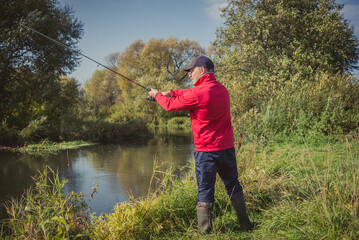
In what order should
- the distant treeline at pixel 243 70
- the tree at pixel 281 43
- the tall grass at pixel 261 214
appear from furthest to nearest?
1. the tree at pixel 281 43
2. the distant treeline at pixel 243 70
3. the tall grass at pixel 261 214

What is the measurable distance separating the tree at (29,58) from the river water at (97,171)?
127 inches

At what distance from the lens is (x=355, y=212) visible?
2.76m

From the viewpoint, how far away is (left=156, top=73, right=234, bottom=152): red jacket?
10.5 ft

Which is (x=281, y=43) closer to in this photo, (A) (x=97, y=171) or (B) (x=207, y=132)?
(A) (x=97, y=171)

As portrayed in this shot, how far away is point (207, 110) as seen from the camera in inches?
126

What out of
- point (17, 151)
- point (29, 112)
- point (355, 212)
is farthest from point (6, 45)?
point (355, 212)

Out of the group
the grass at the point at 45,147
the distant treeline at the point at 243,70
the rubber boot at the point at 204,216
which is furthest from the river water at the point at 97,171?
the distant treeline at the point at 243,70

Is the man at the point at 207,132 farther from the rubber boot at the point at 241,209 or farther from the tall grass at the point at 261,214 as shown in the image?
the tall grass at the point at 261,214

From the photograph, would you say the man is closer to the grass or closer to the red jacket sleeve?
the red jacket sleeve

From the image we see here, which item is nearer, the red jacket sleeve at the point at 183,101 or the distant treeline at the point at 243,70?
the red jacket sleeve at the point at 183,101

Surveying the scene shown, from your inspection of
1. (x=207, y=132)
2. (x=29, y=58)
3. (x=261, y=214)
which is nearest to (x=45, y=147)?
(x=29, y=58)

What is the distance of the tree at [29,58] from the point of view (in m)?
12.3

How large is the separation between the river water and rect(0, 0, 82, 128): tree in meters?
3.23

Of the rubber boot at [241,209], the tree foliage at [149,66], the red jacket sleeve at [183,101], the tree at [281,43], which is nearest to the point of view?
the red jacket sleeve at [183,101]
